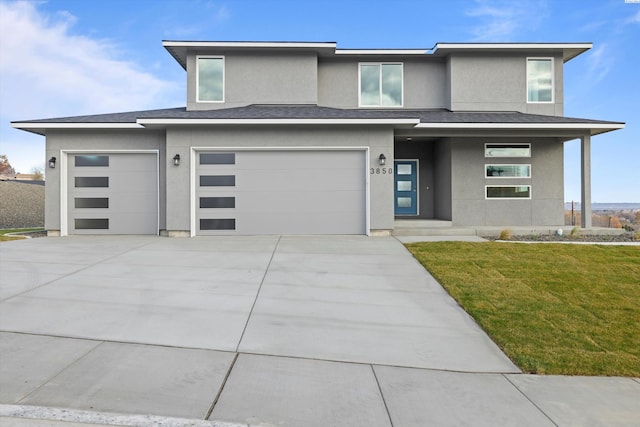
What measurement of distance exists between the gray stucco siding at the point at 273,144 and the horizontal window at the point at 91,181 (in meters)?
2.42

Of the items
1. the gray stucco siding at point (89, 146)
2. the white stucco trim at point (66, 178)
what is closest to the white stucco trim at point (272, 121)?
the gray stucco siding at point (89, 146)

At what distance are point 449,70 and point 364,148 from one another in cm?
568

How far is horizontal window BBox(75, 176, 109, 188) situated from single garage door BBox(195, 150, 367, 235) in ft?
10.3

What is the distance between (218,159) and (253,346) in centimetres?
855

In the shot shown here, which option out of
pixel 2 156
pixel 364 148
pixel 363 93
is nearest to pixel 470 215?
pixel 364 148

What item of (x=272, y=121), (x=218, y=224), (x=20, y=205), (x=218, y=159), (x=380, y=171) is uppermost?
(x=272, y=121)

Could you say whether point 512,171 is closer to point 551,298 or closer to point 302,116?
point 302,116

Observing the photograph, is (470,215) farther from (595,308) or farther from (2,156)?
(2,156)

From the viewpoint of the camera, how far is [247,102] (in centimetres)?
1440

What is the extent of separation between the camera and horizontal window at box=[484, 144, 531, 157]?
13.9 metres

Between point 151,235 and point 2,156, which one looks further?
point 2,156

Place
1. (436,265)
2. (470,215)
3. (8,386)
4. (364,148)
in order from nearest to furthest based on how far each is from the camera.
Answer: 1. (8,386)
2. (436,265)
3. (364,148)
4. (470,215)

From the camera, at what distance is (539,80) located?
49.0 feet

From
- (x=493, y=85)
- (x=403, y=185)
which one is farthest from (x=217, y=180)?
(x=493, y=85)
